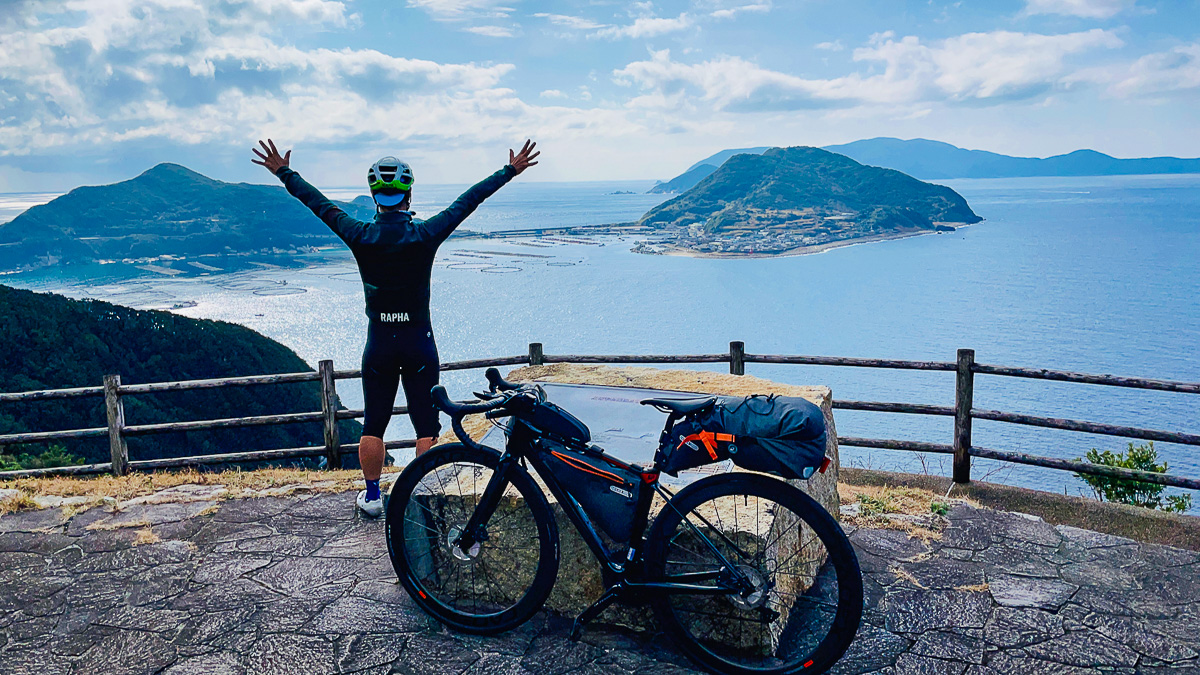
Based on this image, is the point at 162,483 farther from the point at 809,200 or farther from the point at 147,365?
the point at 809,200

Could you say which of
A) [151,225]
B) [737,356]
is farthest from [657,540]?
[151,225]

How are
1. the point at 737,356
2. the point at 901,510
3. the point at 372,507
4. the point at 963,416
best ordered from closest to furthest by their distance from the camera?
1. the point at 372,507
2. the point at 901,510
3. the point at 963,416
4. the point at 737,356

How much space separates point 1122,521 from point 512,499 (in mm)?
4521

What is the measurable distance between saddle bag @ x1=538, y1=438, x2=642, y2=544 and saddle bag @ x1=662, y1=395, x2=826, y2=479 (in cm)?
22

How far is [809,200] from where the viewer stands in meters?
135

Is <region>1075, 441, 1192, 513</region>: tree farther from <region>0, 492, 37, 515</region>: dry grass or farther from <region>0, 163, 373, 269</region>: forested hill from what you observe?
<region>0, 163, 373, 269</region>: forested hill

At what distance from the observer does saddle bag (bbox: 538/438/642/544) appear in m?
2.94

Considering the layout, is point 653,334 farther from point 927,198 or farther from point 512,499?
point 927,198

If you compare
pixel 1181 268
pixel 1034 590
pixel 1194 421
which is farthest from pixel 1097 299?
pixel 1034 590

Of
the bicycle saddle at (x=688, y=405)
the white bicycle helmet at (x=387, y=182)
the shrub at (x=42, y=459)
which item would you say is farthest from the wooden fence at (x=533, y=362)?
the shrub at (x=42, y=459)

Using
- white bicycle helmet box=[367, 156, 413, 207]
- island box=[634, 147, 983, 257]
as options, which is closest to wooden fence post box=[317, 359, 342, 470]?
white bicycle helmet box=[367, 156, 413, 207]

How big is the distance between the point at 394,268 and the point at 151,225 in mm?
120676

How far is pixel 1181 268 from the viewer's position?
97375 mm

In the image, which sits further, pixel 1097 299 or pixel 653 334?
pixel 1097 299
